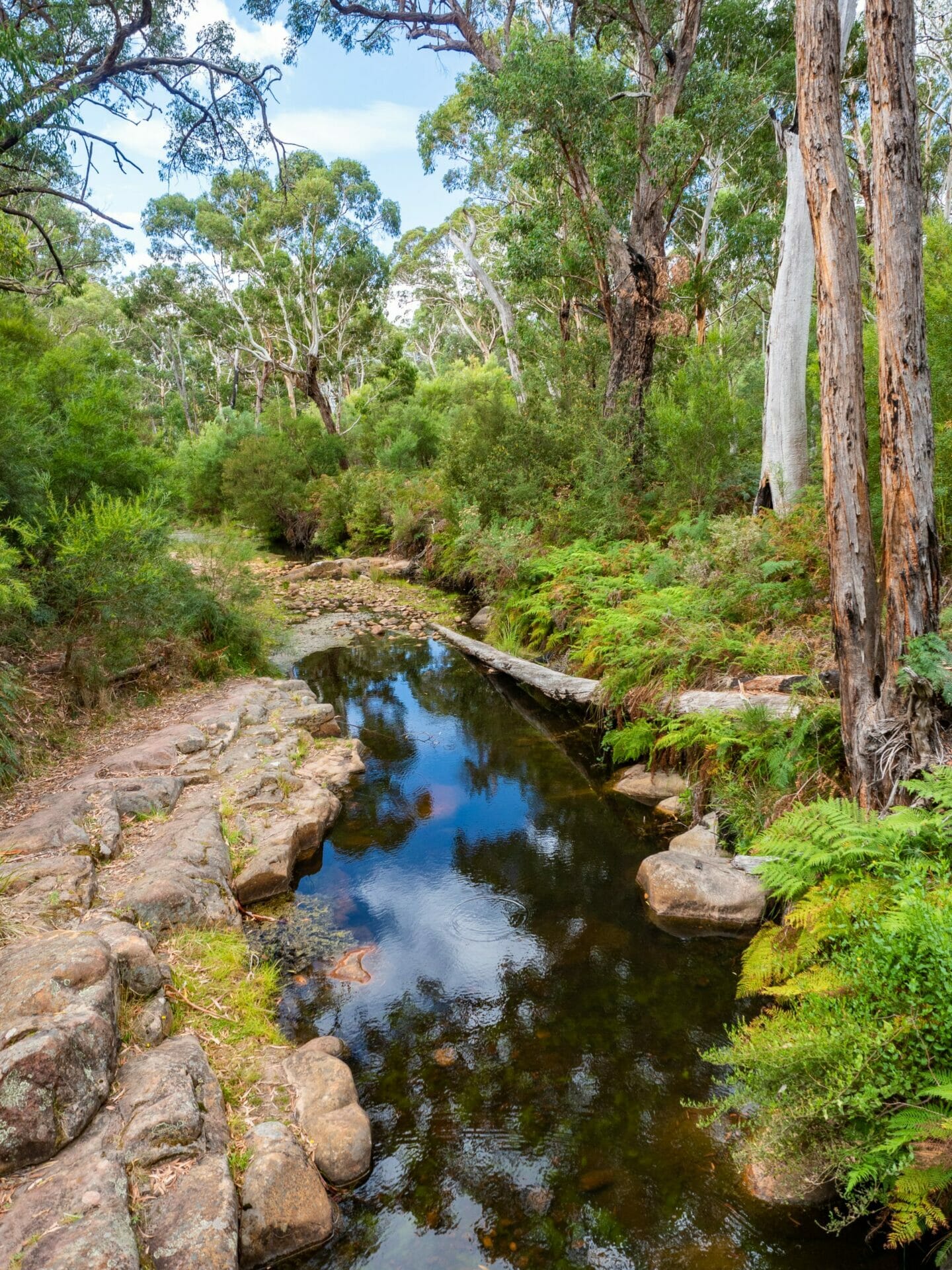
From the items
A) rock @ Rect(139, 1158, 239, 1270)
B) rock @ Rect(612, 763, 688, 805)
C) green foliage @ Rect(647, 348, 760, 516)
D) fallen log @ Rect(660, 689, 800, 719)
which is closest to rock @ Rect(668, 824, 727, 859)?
rock @ Rect(612, 763, 688, 805)

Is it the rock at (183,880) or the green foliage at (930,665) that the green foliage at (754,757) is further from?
the rock at (183,880)

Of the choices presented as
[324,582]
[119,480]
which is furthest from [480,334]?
[119,480]

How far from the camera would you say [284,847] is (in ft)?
17.9

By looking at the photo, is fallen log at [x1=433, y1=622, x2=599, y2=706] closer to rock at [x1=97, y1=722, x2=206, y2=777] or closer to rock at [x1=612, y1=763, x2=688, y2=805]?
rock at [x1=612, y1=763, x2=688, y2=805]

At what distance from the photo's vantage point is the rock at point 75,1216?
7.17 ft

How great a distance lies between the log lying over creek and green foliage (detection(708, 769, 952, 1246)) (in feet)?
7.39

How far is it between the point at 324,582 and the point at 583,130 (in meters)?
10.7

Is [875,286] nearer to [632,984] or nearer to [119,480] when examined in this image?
[632,984]

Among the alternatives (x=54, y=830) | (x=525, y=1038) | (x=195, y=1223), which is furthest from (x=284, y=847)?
(x=195, y=1223)

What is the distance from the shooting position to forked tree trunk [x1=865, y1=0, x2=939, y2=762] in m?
4.03

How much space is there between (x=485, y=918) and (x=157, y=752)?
3.25 m

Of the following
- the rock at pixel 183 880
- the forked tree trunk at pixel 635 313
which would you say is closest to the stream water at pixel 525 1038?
the rock at pixel 183 880

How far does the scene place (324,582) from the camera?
17.6 m

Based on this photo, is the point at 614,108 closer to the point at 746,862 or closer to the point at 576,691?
the point at 576,691
